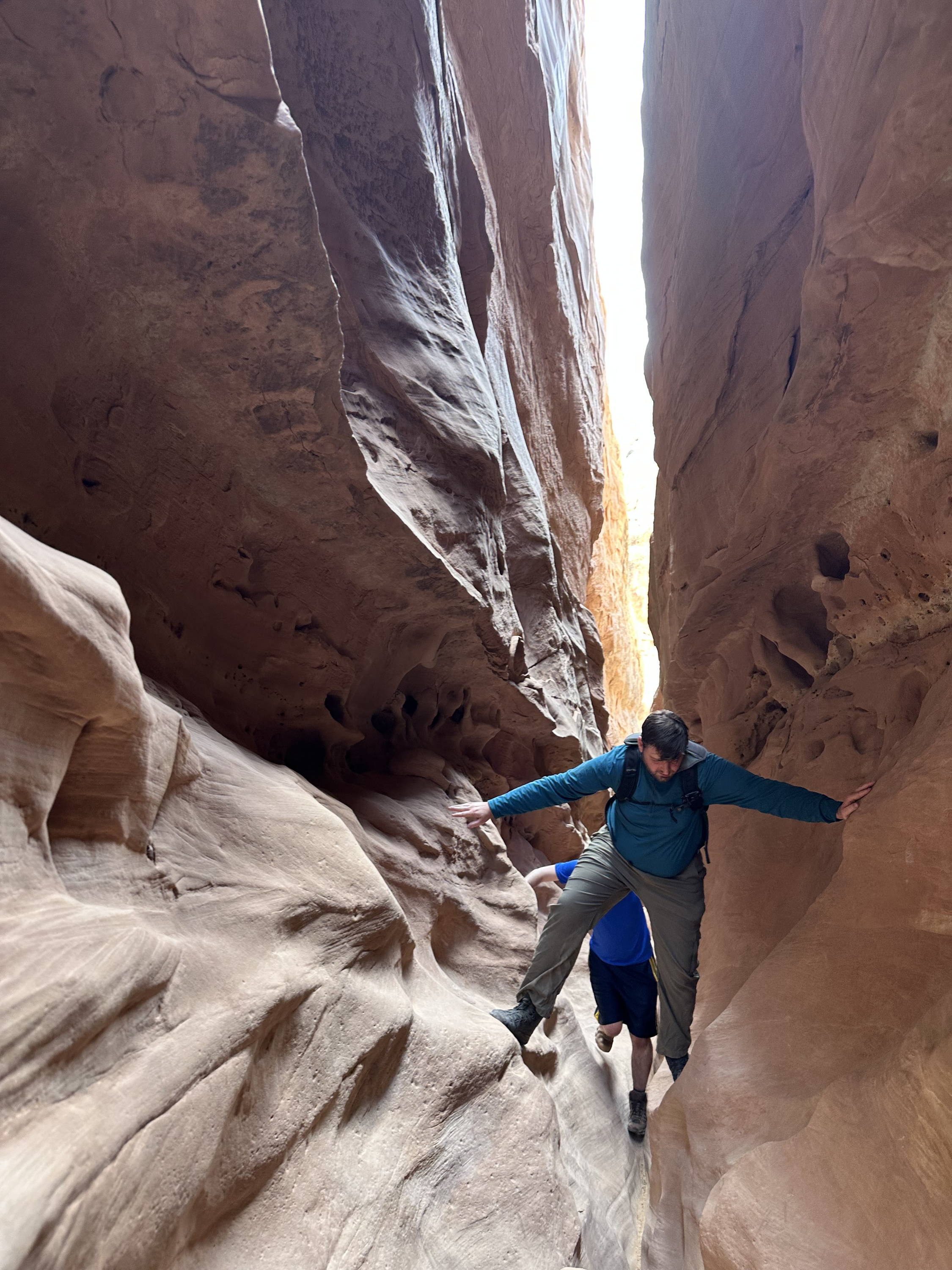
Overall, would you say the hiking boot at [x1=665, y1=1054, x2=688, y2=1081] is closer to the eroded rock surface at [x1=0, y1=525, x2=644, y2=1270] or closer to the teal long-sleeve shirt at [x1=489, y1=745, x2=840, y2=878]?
the eroded rock surface at [x1=0, y1=525, x2=644, y2=1270]

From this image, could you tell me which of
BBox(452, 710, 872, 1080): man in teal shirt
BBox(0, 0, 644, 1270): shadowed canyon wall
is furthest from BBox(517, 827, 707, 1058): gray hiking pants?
BBox(0, 0, 644, 1270): shadowed canyon wall

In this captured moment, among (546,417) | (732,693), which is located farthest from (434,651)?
(546,417)

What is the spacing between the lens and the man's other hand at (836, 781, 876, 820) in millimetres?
3135

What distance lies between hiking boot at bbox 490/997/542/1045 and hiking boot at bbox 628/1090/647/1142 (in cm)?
108

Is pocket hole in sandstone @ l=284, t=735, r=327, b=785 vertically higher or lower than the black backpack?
lower

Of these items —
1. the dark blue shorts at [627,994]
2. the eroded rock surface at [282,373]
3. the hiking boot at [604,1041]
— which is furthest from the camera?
the hiking boot at [604,1041]

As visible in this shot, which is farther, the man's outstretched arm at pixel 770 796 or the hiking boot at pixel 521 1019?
the hiking boot at pixel 521 1019

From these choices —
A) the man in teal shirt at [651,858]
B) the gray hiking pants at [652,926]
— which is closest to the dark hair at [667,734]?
the man in teal shirt at [651,858]

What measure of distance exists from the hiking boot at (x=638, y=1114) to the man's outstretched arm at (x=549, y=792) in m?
1.97

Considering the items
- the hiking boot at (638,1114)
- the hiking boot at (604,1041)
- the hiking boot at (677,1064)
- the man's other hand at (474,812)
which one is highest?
the man's other hand at (474,812)

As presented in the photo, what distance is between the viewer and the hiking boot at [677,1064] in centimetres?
404

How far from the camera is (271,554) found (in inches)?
161

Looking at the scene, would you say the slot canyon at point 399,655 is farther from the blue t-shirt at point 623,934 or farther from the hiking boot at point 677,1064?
the blue t-shirt at point 623,934

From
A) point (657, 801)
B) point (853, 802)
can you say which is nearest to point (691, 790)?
point (657, 801)
